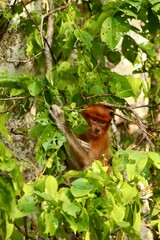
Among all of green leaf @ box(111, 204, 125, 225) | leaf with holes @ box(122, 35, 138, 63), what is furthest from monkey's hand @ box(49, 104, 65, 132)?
leaf with holes @ box(122, 35, 138, 63)

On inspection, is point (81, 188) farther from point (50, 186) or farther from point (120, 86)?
point (120, 86)

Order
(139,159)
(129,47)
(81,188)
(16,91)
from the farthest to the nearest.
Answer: (129,47) → (16,91) → (139,159) → (81,188)

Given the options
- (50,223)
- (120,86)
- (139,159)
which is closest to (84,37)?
(120,86)

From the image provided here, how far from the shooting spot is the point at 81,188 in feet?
12.3

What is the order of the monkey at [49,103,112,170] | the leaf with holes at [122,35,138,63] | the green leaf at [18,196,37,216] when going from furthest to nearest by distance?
1. the leaf with holes at [122,35,138,63]
2. the monkey at [49,103,112,170]
3. the green leaf at [18,196,37,216]

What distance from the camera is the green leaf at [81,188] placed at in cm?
369

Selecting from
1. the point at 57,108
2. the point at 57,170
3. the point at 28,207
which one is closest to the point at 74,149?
the point at 57,108

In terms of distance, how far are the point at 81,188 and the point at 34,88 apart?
1.01m

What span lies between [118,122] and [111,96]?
397 centimetres

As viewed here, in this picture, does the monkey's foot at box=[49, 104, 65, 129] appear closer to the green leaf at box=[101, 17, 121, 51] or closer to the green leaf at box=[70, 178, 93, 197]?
the green leaf at box=[101, 17, 121, 51]

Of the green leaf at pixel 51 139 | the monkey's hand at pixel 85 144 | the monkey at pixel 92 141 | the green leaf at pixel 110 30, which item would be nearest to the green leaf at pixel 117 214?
the green leaf at pixel 51 139

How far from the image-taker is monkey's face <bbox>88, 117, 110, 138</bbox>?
6.20 metres

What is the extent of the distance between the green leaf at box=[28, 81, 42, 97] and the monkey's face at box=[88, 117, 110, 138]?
1642 millimetres

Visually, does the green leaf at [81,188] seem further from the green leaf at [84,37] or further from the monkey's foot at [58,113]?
the green leaf at [84,37]
